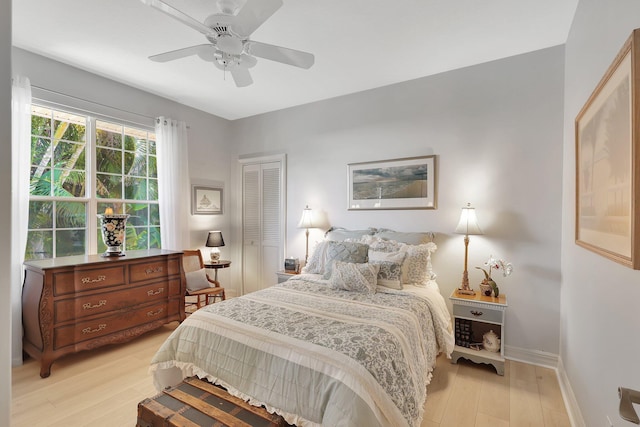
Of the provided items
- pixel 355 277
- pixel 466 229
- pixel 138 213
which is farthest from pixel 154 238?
pixel 466 229

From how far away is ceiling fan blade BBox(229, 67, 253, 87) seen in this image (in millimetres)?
2215

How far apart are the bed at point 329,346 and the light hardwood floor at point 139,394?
31cm

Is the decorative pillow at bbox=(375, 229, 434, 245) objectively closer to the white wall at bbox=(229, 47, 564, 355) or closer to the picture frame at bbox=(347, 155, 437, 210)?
the white wall at bbox=(229, 47, 564, 355)

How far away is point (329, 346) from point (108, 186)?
126 inches

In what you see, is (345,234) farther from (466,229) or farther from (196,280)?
(196,280)

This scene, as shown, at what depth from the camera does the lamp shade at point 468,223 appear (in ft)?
8.80

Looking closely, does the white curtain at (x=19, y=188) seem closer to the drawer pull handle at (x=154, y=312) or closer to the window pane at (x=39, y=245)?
the window pane at (x=39, y=245)

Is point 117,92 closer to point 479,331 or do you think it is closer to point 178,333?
point 178,333

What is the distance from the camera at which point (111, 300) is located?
2.80 m

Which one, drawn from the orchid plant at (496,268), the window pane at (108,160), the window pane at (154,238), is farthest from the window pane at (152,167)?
the orchid plant at (496,268)

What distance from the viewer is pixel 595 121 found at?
1524 mm

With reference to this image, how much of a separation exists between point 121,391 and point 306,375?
1.74 m

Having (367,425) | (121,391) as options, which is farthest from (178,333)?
(367,425)

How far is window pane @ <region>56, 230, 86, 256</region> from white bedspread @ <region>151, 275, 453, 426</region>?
1.95 meters
